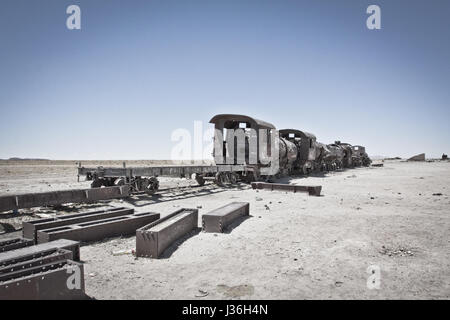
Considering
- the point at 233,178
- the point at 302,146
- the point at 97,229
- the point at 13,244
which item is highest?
the point at 302,146

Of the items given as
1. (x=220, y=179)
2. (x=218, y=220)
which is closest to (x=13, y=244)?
(x=218, y=220)

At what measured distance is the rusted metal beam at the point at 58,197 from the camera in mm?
6391

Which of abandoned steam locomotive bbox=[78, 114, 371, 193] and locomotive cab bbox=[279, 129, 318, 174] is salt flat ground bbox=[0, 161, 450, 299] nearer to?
abandoned steam locomotive bbox=[78, 114, 371, 193]

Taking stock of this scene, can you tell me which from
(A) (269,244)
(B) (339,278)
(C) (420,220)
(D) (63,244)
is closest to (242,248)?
(A) (269,244)

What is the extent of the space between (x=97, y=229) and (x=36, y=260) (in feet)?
6.53

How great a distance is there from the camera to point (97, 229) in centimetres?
509

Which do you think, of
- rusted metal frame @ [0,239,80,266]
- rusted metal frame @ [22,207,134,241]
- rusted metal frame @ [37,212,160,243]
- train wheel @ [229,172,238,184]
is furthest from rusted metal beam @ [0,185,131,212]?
train wheel @ [229,172,238,184]

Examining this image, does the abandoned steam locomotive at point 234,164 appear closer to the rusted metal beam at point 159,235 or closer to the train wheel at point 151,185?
the train wheel at point 151,185

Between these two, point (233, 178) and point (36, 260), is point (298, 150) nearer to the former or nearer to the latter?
point (233, 178)

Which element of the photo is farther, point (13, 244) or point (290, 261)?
point (290, 261)

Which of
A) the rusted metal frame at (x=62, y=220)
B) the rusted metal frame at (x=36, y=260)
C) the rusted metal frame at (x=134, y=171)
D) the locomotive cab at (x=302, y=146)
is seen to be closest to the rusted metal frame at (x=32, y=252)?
the rusted metal frame at (x=36, y=260)

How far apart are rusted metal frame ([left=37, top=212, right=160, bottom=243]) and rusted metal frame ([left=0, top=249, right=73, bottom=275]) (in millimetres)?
981

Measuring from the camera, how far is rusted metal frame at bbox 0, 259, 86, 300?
2.56 m

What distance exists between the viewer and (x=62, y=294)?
285cm
